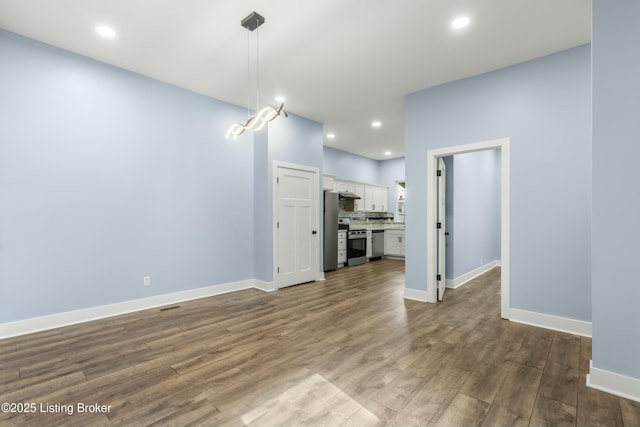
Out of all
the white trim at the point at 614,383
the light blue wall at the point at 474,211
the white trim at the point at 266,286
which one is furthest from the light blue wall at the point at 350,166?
the white trim at the point at 614,383

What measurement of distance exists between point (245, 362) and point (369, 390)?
106cm

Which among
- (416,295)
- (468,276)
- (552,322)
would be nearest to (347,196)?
(468,276)

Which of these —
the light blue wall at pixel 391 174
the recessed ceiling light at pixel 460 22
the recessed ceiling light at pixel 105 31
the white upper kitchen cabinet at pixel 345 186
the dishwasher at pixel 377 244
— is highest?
the recessed ceiling light at pixel 105 31

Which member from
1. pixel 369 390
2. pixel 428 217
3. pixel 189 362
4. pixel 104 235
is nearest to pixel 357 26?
A: pixel 428 217

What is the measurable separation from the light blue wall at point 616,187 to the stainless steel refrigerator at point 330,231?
15.4 ft

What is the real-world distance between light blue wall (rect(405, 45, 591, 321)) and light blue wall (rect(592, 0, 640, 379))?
1.23m

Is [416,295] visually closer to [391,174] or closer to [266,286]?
[266,286]

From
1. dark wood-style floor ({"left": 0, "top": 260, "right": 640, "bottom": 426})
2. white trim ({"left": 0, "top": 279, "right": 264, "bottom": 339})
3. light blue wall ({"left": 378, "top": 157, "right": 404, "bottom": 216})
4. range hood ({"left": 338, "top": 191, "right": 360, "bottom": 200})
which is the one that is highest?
light blue wall ({"left": 378, "top": 157, "right": 404, "bottom": 216})

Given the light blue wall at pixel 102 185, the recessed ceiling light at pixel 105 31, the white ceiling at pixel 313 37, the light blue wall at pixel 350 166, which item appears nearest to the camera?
the white ceiling at pixel 313 37

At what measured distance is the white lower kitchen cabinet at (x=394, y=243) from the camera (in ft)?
25.9

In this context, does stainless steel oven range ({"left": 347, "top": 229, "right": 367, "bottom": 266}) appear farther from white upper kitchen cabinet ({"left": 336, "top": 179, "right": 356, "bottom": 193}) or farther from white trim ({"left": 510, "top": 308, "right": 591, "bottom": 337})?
white trim ({"left": 510, "top": 308, "right": 591, "bottom": 337})

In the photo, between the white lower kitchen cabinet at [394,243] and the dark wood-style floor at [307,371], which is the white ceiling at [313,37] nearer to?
the dark wood-style floor at [307,371]

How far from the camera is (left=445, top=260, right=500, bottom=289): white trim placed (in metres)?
4.86

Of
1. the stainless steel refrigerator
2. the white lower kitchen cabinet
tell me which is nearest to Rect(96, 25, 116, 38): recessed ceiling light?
the stainless steel refrigerator
